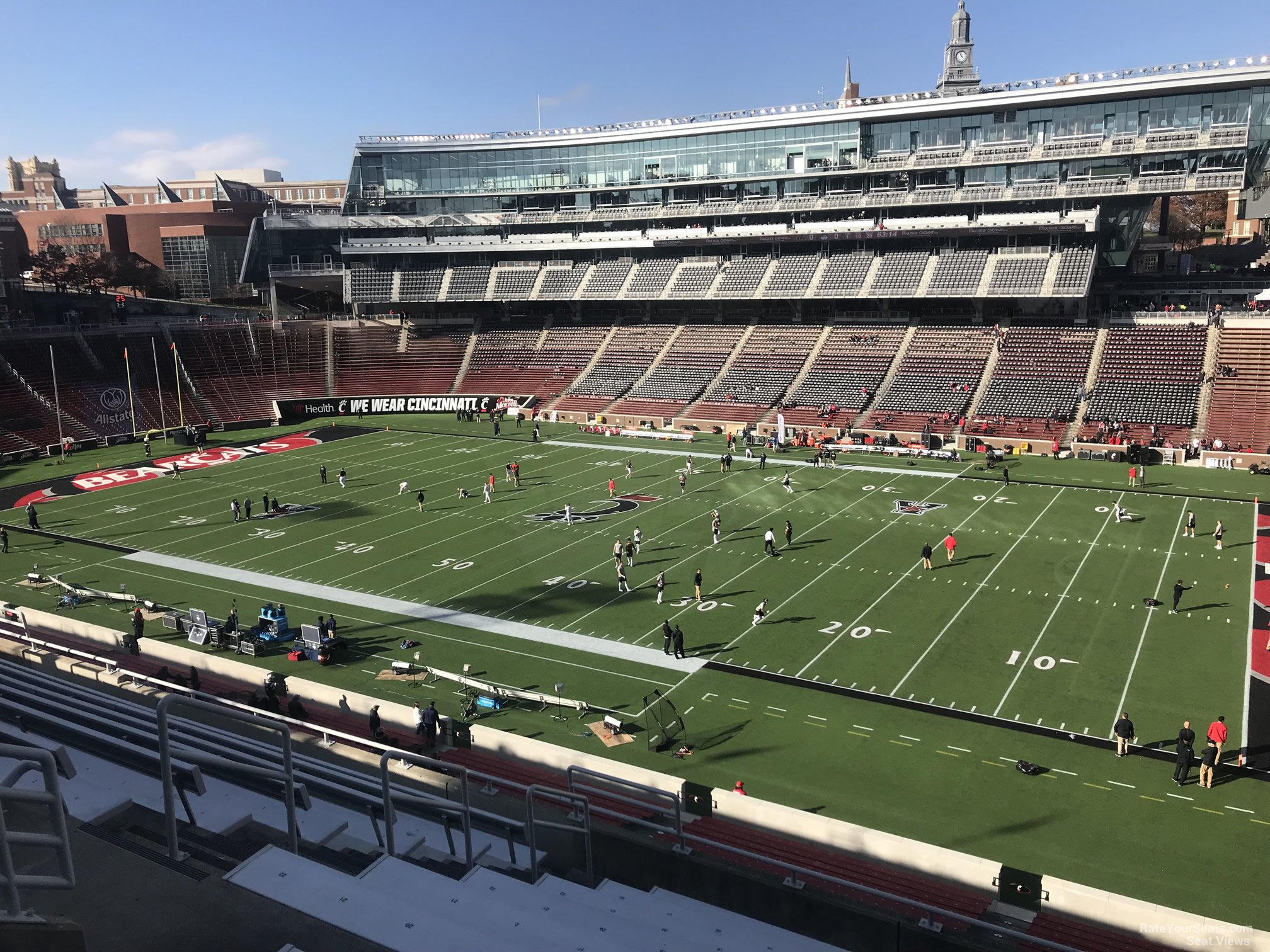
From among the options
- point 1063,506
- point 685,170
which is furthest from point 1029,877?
point 685,170

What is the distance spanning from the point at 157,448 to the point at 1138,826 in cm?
5196

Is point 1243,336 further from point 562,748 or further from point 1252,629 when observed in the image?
point 562,748

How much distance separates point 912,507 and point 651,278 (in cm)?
4055

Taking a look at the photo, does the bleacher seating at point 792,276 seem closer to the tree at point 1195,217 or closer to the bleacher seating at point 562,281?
the bleacher seating at point 562,281

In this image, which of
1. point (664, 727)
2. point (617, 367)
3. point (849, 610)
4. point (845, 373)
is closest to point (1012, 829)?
point (664, 727)

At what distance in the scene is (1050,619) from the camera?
23.8 m

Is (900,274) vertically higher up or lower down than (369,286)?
lower down

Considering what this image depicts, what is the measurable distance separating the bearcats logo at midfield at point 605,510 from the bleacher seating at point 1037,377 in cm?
2072

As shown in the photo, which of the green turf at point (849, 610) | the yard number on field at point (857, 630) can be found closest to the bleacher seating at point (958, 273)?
the green turf at point (849, 610)

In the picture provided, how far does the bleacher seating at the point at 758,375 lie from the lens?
56156 millimetres

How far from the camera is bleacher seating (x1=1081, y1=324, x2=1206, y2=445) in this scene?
1804 inches

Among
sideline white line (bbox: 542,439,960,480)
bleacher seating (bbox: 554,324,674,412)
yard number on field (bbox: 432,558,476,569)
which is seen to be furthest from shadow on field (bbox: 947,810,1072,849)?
bleacher seating (bbox: 554,324,674,412)

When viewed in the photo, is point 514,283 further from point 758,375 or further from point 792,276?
point 758,375

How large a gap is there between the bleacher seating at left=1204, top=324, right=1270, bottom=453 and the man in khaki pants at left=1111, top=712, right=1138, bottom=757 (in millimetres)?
31716
